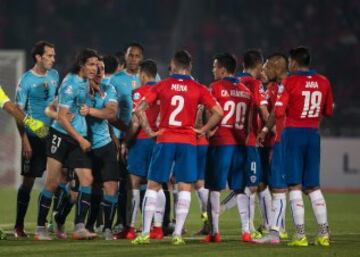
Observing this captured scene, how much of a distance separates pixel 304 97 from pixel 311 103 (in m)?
0.11

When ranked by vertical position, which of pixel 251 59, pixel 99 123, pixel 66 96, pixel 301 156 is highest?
pixel 251 59

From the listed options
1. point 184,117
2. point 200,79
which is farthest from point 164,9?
A: point 184,117

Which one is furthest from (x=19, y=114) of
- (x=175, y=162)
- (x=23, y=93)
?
(x=23, y=93)

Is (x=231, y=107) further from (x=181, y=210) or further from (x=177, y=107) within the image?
(x=181, y=210)

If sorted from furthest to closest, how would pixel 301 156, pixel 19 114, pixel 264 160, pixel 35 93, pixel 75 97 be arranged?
pixel 35 93 → pixel 264 160 → pixel 75 97 → pixel 301 156 → pixel 19 114

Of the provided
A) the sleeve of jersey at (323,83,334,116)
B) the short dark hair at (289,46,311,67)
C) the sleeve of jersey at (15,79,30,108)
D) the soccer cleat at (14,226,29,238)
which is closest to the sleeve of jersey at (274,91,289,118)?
the short dark hair at (289,46,311,67)

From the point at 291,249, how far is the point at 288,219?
5.13 m

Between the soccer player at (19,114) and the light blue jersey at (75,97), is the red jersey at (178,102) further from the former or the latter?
the soccer player at (19,114)

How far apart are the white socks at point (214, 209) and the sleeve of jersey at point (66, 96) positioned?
5.95 feet

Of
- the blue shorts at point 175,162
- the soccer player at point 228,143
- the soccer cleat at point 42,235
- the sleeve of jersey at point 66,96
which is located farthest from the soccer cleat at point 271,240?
the sleeve of jersey at point 66,96

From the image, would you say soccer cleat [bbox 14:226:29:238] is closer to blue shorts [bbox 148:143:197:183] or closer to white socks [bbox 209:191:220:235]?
blue shorts [bbox 148:143:197:183]

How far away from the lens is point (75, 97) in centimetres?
1116

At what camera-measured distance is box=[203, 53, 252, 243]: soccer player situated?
11.2m

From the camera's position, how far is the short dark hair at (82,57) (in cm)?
1116
